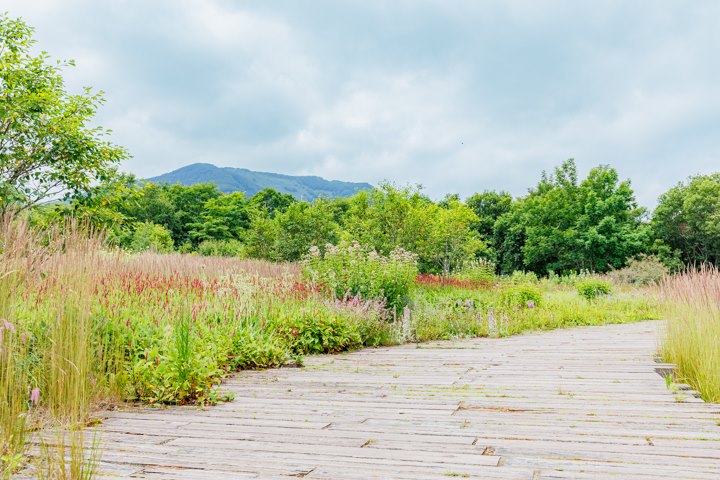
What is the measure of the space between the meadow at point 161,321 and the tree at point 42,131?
1750 mm

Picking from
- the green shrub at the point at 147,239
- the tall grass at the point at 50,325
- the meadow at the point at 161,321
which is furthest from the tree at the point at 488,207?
the tall grass at the point at 50,325

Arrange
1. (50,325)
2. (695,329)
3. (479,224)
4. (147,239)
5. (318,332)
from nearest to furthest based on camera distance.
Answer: (50,325) → (695,329) → (318,332) → (147,239) → (479,224)

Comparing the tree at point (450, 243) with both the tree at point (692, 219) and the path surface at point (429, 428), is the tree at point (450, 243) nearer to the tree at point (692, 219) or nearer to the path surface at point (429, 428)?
the path surface at point (429, 428)

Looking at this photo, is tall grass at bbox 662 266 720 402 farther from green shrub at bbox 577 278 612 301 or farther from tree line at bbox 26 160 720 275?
tree line at bbox 26 160 720 275

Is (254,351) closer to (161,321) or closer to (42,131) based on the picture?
(161,321)

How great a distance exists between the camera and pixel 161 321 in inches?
162

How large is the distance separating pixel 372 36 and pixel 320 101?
154 inches

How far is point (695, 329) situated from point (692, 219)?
36.6 m

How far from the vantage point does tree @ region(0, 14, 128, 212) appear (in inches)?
305

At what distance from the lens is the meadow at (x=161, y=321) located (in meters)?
2.40

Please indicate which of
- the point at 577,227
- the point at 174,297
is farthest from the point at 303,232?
the point at 577,227

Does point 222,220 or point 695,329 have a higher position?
point 222,220

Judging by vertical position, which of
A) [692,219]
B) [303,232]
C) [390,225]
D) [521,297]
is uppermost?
[692,219]

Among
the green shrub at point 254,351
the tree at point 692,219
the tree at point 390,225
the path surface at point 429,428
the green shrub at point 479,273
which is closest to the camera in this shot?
the path surface at point 429,428
